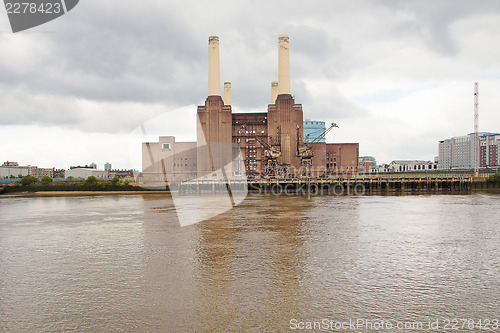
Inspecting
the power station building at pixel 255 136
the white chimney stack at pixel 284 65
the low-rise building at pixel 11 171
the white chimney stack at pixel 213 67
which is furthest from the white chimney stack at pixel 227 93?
the low-rise building at pixel 11 171

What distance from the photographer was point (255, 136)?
3735 inches

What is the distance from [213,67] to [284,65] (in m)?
16.6

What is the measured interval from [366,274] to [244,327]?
20.2 feet

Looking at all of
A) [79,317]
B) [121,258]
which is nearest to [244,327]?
[79,317]

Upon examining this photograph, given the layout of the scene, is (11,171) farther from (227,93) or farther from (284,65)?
(284,65)

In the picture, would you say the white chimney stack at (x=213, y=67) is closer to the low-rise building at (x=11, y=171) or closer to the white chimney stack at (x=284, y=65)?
the white chimney stack at (x=284, y=65)

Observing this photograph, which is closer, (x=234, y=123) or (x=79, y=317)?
(x=79, y=317)

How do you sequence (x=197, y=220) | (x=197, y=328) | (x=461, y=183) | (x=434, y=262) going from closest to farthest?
(x=197, y=328), (x=434, y=262), (x=197, y=220), (x=461, y=183)

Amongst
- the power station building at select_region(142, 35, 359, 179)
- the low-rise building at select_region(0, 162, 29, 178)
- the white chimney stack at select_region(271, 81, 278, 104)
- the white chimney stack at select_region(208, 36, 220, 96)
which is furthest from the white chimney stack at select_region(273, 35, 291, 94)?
the low-rise building at select_region(0, 162, 29, 178)

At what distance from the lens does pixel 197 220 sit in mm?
29547

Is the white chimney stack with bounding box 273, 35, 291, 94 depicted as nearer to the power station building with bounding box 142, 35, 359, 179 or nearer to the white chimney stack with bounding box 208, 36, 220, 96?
the power station building with bounding box 142, 35, 359, 179

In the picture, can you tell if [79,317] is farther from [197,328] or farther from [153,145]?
[153,145]

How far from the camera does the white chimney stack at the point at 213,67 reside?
279 ft

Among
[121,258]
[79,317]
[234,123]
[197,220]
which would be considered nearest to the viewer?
[79,317]
